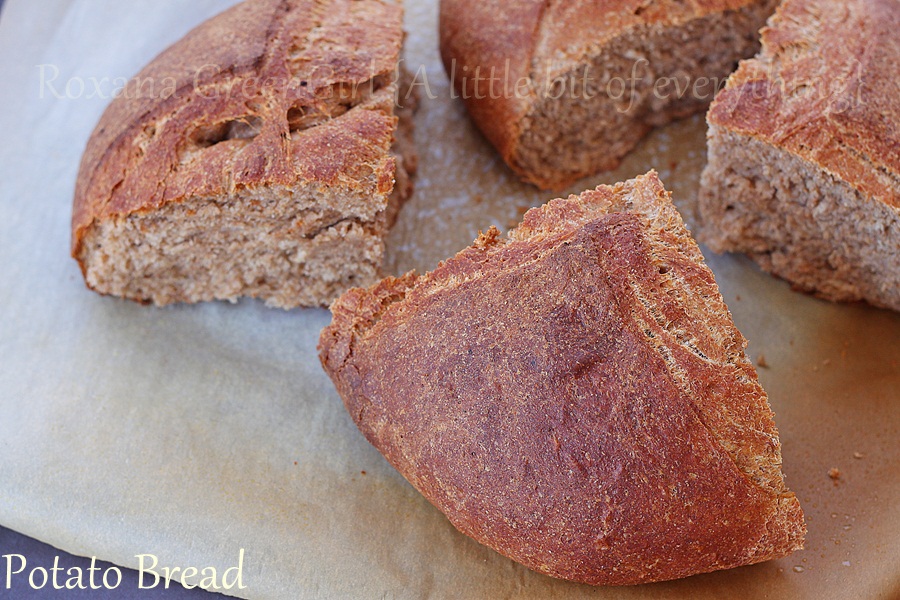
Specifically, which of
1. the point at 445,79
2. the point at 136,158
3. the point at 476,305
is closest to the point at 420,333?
the point at 476,305

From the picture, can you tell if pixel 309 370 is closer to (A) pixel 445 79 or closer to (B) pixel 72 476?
(B) pixel 72 476

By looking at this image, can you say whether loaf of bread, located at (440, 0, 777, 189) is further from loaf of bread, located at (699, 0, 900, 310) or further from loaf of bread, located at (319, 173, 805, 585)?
loaf of bread, located at (319, 173, 805, 585)

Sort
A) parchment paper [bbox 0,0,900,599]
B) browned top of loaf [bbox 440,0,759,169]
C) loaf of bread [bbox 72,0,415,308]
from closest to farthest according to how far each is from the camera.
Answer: parchment paper [bbox 0,0,900,599] < loaf of bread [bbox 72,0,415,308] < browned top of loaf [bbox 440,0,759,169]

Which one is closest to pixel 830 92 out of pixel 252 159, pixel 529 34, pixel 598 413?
pixel 529 34

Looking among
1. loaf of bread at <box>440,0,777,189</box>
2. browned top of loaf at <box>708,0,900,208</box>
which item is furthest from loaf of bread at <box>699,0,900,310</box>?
loaf of bread at <box>440,0,777,189</box>

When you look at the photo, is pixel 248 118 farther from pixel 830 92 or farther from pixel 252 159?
pixel 830 92
